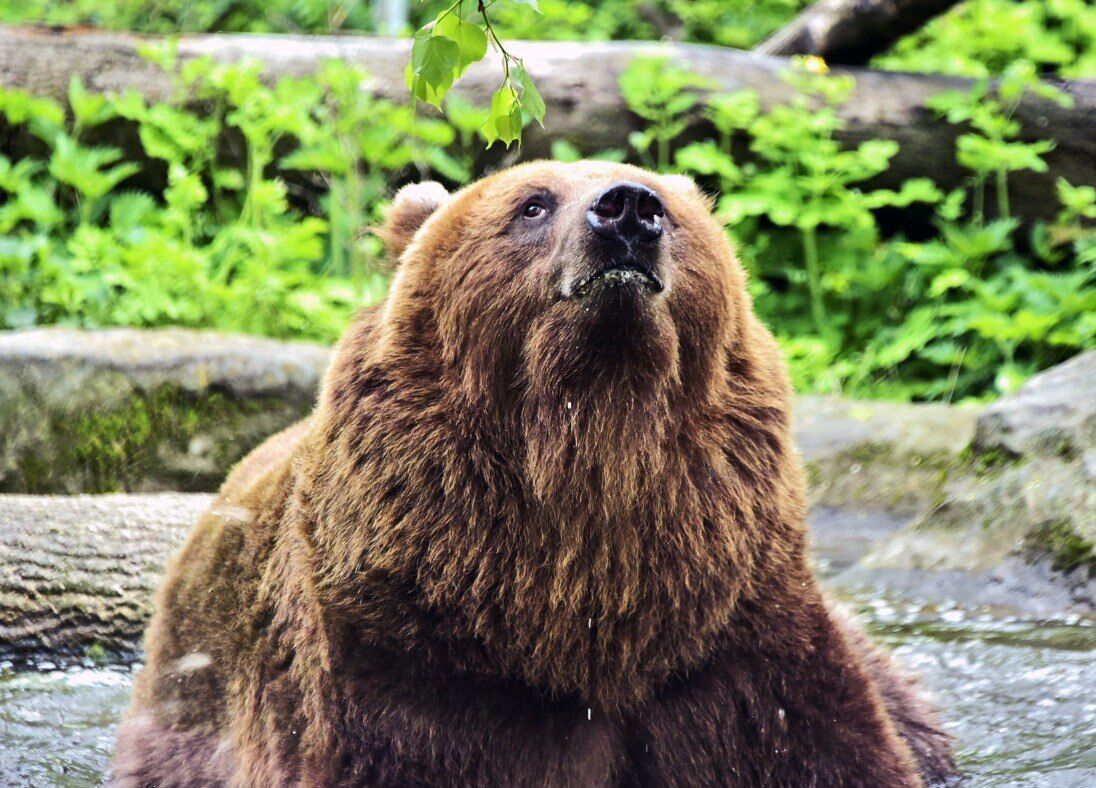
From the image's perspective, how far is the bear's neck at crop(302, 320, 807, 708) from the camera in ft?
9.91

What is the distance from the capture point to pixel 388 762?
300 centimetres

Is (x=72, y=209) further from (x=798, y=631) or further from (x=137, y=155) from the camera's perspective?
(x=798, y=631)

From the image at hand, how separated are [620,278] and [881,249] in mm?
6849

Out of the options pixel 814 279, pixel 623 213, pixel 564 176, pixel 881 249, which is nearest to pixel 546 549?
pixel 623 213

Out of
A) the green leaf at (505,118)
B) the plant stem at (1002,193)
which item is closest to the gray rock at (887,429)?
the plant stem at (1002,193)

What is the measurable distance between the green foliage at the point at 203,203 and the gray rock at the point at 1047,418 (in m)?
3.57

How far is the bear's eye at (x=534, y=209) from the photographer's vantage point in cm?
321

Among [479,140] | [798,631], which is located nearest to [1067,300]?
[479,140]

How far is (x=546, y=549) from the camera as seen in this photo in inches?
120

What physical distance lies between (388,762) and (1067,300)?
245 inches

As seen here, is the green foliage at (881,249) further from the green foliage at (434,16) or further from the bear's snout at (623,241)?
the bear's snout at (623,241)

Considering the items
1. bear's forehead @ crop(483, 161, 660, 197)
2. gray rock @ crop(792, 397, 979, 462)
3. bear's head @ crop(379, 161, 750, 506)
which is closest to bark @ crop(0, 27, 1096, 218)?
gray rock @ crop(792, 397, 979, 462)

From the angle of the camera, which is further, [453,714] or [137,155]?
[137,155]

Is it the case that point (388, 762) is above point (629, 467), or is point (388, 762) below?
below
